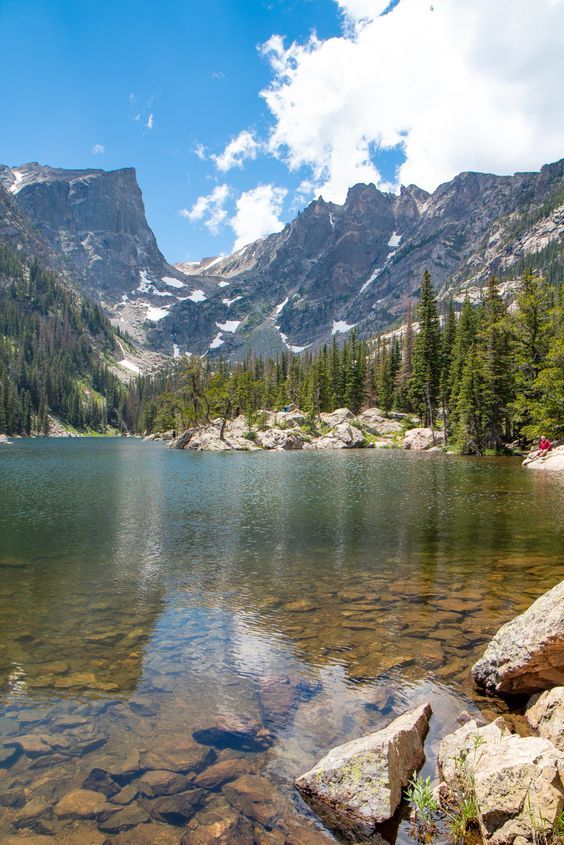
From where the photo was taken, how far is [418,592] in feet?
45.6

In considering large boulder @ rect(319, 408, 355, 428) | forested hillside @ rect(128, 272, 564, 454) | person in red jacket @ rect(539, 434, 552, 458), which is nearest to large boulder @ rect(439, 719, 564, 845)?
forested hillside @ rect(128, 272, 564, 454)

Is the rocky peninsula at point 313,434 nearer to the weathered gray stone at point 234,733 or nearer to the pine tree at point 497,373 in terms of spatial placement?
the pine tree at point 497,373

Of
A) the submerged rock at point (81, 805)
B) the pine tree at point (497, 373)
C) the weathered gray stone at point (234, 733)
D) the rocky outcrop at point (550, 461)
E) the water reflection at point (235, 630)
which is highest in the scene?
the pine tree at point (497, 373)

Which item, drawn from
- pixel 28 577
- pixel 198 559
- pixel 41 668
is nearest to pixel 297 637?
pixel 41 668

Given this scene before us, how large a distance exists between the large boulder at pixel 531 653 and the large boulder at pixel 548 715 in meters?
0.34

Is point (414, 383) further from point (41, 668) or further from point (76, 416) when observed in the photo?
point (76, 416)

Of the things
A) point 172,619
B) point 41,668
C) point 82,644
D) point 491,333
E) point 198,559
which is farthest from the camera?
point 491,333

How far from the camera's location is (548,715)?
6750mm

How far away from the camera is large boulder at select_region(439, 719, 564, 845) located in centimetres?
451

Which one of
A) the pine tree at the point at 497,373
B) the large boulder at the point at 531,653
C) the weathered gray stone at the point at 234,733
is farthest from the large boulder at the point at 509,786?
the pine tree at the point at 497,373

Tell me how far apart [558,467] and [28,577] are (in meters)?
43.4

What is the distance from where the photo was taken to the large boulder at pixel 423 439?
7488 centimetres

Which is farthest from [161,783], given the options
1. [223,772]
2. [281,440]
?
[281,440]

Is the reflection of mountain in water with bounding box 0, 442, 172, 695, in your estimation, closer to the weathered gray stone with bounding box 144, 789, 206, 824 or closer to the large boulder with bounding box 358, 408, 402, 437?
the weathered gray stone with bounding box 144, 789, 206, 824
